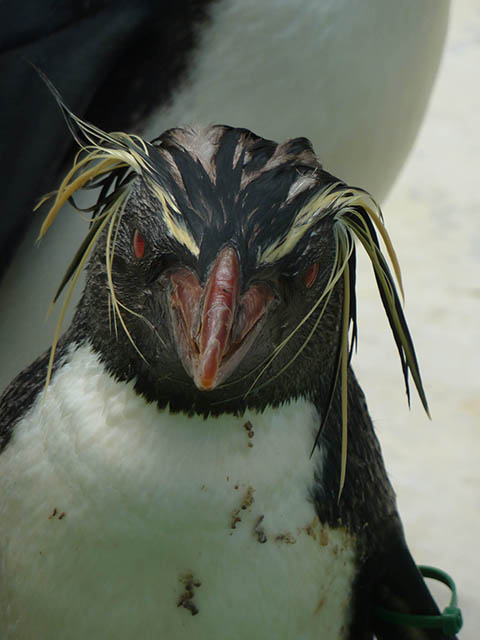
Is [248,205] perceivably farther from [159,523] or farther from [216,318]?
[159,523]

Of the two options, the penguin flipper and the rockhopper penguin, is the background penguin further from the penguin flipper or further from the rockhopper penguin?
the penguin flipper

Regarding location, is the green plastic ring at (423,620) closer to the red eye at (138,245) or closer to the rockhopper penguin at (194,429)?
the rockhopper penguin at (194,429)

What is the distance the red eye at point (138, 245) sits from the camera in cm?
69

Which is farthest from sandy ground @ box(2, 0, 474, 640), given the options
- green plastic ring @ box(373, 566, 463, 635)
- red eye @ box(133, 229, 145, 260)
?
red eye @ box(133, 229, 145, 260)

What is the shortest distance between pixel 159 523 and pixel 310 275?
8.0 inches

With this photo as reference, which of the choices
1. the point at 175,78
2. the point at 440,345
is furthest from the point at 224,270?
the point at 440,345

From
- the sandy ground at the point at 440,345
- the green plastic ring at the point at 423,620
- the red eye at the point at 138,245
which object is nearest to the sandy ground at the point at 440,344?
the sandy ground at the point at 440,345

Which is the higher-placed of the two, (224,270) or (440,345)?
(224,270)

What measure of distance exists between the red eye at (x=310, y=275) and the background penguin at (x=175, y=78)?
469 mm

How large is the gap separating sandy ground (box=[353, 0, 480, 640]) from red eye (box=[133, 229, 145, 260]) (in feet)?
2.41

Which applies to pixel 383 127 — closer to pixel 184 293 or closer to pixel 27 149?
pixel 27 149

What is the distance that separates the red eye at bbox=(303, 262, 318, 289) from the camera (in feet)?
2.26

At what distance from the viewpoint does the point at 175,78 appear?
1.11 metres

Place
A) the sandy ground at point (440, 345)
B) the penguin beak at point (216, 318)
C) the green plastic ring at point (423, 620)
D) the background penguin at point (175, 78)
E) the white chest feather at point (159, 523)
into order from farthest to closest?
the sandy ground at point (440, 345) < the background penguin at point (175, 78) < the green plastic ring at point (423, 620) < the white chest feather at point (159, 523) < the penguin beak at point (216, 318)
